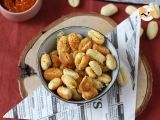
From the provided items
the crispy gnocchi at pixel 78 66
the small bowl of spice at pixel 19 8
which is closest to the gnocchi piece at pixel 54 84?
the crispy gnocchi at pixel 78 66

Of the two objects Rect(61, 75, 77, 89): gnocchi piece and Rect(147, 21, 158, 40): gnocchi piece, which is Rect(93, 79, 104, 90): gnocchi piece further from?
Rect(147, 21, 158, 40): gnocchi piece

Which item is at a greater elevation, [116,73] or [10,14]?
[10,14]

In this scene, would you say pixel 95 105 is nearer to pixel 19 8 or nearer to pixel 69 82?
pixel 69 82

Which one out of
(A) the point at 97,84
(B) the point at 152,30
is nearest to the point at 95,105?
(A) the point at 97,84

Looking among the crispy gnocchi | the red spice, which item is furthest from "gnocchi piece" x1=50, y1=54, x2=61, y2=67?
the red spice

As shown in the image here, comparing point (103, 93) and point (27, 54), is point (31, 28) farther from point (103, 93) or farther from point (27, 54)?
point (103, 93)

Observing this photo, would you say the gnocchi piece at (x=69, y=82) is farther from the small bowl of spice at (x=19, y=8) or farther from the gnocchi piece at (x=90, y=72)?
the small bowl of spice at (x=19, y=8)

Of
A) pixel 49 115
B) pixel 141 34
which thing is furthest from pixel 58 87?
pixel 141 34
